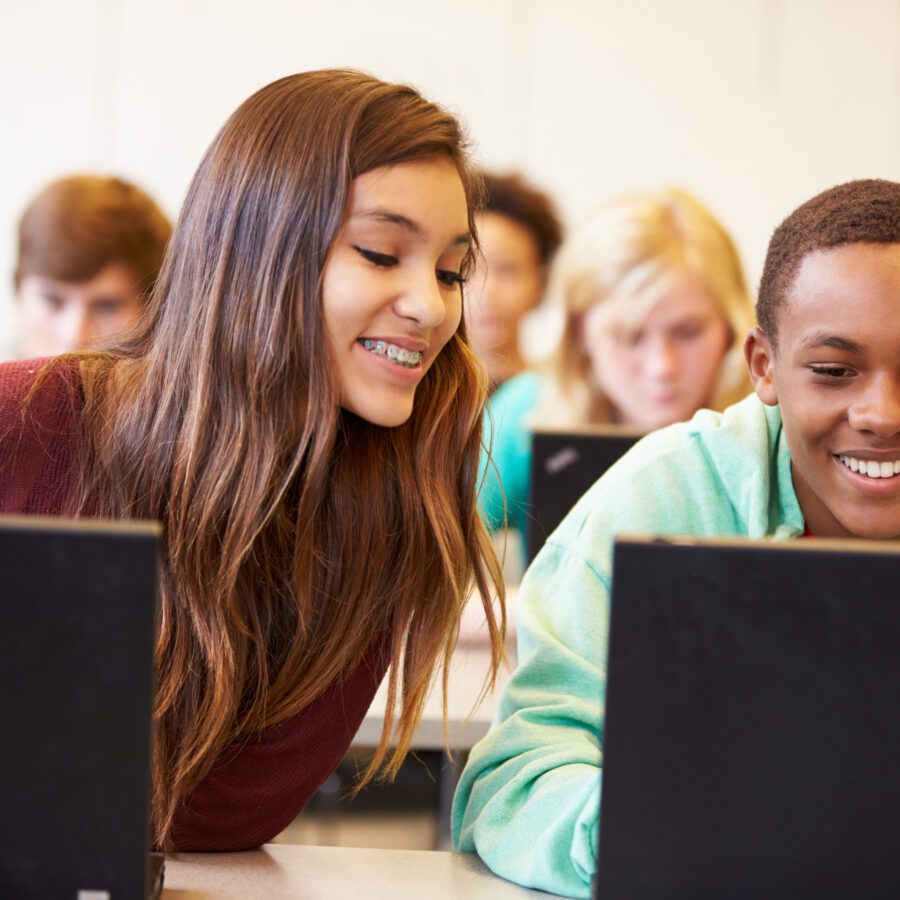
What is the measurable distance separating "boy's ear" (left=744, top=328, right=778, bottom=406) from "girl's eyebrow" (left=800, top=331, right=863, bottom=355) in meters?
0.08

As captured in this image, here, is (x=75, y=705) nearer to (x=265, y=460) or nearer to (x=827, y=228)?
(x=265, y=460)

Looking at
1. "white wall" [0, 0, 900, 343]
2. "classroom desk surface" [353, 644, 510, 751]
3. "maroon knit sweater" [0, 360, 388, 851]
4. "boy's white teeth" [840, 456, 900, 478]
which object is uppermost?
"white wall" [0, 0, 900, 343]

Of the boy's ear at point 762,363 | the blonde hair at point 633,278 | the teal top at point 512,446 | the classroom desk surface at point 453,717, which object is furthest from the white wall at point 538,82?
the boy's ear at point 762,363

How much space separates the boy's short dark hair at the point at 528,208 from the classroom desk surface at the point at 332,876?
2.55m

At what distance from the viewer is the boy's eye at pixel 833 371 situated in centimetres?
119

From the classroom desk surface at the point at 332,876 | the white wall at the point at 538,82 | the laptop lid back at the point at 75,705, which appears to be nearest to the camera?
the laptop lid back at the point at 75,705

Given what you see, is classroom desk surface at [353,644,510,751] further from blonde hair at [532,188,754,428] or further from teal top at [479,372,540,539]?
blonde hair at [532,188,754,428]

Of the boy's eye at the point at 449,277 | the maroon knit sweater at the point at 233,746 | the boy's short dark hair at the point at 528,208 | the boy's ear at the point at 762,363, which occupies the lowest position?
the maroon knit sweater at the point at 233,746

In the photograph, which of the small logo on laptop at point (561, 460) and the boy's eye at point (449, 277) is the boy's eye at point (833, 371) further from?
the small logo on laptop at point (561, 460)

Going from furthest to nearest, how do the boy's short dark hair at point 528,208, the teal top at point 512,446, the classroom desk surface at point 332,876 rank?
the boy's short dark hair at point 528,208, the teal top at point 512,446, the classroom desk surface at point 332,876

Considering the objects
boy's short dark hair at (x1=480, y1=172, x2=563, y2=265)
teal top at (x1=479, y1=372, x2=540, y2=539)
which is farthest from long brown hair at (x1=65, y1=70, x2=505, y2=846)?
boy's short dark hair at (x1=480, y1=172, x2=563, y2=265)

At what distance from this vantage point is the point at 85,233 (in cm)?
265

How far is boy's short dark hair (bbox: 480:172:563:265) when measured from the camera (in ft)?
11.7

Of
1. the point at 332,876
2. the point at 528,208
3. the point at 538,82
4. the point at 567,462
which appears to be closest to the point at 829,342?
the point at 332,876
